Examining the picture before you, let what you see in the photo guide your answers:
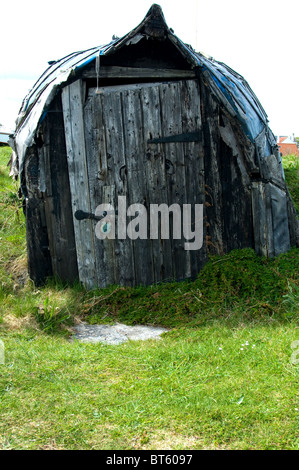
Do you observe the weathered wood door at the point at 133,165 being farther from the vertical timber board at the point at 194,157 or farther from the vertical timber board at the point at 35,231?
the vertical timber board at the point at 35,231

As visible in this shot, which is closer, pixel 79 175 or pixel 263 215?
pixel 79 175

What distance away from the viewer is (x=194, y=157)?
636 centimetres

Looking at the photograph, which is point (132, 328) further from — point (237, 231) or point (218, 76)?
point (218, 76)

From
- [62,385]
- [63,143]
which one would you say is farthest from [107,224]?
[62,385]

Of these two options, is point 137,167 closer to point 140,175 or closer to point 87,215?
point 140,175

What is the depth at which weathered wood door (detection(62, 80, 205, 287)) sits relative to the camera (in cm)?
614

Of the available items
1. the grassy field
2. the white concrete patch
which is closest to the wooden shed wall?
the grassy field

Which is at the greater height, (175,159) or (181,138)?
(181,138)

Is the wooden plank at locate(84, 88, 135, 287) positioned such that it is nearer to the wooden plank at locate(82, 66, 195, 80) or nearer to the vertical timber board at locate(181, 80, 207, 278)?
the wooden plank at locate(82, 66, 195, 80)

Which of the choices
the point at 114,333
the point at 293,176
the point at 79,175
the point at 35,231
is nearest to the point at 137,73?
the point at 79,175

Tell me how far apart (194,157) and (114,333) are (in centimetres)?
239

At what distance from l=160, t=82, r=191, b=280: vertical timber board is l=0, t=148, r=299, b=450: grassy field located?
29 cm

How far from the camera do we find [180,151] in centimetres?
631

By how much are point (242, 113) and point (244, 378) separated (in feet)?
11.2
